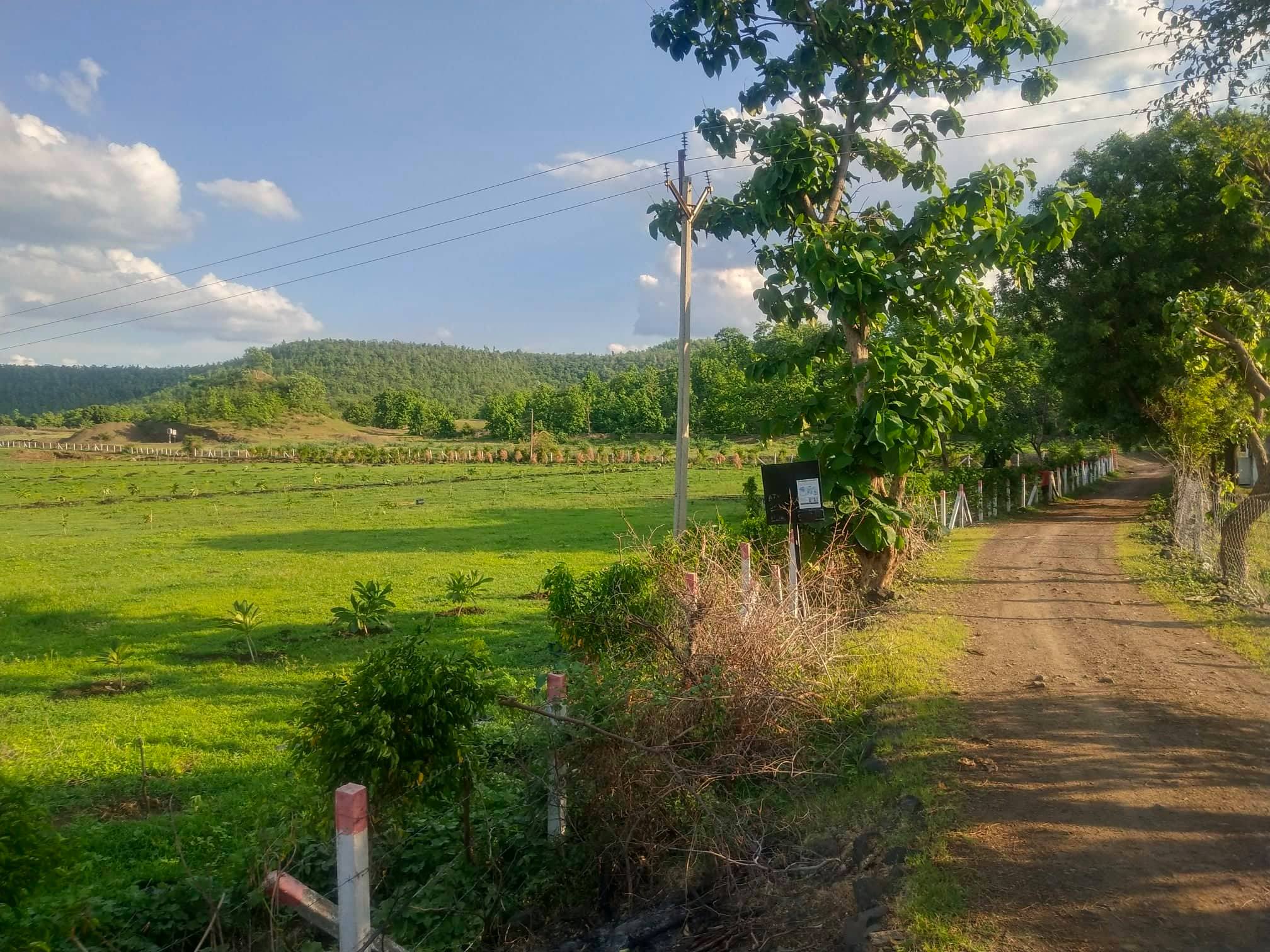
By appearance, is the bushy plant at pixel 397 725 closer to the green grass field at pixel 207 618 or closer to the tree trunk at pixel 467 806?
the tree trunk at pixel 467 806

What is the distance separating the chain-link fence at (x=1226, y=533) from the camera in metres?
10.4

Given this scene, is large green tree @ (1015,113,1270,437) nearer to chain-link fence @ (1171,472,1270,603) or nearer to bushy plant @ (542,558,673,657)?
chain-link fence @ (1171,472,1270,603)

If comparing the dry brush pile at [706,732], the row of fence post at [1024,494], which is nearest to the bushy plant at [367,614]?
the dry brush pile at [706,732]

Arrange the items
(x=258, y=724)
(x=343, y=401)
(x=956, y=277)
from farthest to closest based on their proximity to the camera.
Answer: (x=343, y=401) < (x=956, y=277) < (x=258, y=724)

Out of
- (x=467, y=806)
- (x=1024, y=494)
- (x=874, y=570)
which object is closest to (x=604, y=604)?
(x=874, y=570)

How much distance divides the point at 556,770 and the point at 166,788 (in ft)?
12.2

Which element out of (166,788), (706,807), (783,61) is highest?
(783,61)

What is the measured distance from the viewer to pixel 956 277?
29.4 ft

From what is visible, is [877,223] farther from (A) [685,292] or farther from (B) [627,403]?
(B) [627,403]

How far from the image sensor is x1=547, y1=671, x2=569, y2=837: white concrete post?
5.14m

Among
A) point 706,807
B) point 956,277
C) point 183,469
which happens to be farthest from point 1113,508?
point 183,469

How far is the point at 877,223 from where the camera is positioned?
406 inches

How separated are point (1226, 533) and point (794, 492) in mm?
6072

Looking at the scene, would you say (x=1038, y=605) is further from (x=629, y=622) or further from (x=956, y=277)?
(x=629, y=622)
